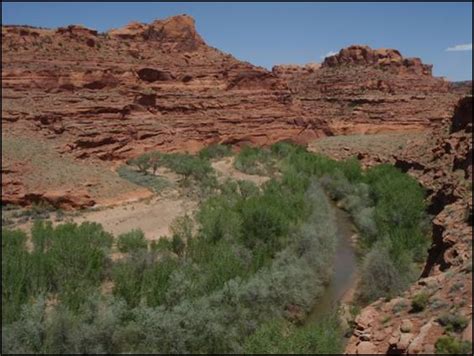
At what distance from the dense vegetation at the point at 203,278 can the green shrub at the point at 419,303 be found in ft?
9.71

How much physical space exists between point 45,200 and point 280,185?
13.0m

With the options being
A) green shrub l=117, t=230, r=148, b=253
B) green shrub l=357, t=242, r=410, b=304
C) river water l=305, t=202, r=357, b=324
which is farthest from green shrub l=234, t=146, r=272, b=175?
green shrub l=357, t=242, r=410, b=304

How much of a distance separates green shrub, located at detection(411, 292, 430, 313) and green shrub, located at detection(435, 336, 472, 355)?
163 cm

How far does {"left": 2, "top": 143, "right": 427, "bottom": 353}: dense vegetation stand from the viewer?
12.0 metres

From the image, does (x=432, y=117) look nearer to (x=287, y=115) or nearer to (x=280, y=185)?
(x=287, y=115)

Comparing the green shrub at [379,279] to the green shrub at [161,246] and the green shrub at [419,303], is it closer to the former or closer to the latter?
the green shrub at [161,246]

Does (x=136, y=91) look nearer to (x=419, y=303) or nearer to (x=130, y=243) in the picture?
(x=130, y=243)

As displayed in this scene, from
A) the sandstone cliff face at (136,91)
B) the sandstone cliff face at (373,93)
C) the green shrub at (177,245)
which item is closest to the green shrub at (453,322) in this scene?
the green shrub at (177,245)

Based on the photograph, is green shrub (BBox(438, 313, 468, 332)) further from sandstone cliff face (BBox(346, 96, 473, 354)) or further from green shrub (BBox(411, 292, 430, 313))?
green shrub (BBox(411, 292, 430, 313))

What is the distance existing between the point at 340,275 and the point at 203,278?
724 centimetres

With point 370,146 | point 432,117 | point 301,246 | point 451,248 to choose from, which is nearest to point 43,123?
point 301,246

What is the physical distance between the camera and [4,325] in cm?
1215

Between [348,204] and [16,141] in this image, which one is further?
[348,204]

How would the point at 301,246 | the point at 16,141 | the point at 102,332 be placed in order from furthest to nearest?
the point at 16,141, the point at 301,246, the point at 102,332
